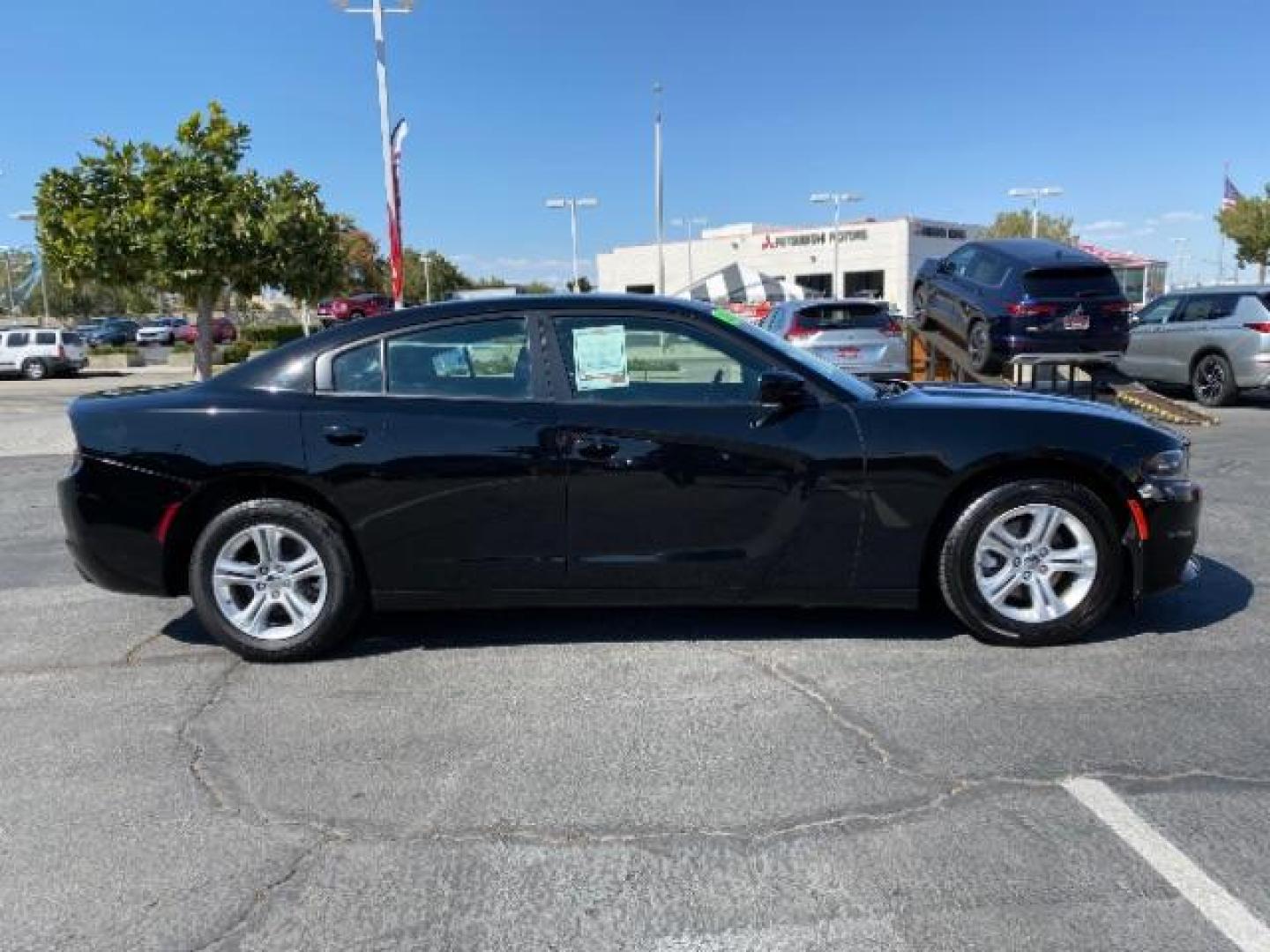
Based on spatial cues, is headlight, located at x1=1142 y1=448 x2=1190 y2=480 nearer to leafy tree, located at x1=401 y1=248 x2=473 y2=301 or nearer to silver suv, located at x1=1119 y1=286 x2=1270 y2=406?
silver suv, located at x1=1119 y1=286 x2=1270 y2=406

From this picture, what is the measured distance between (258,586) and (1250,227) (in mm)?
44486

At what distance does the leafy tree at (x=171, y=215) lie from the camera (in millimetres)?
15789

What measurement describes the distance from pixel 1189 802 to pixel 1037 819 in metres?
0.50

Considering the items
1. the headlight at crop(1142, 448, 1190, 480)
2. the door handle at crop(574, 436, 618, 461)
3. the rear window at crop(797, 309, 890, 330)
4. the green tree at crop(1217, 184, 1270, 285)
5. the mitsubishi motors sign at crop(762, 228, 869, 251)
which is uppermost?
the mitsubishi motors sign at crop(762, 228, 869, 251)

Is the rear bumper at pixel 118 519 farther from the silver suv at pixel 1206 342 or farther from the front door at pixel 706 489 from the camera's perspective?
the silver suv at pixel 1206 342

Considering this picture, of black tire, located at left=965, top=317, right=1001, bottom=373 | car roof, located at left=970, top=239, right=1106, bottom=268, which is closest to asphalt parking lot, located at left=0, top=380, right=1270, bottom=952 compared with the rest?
black tire, located at left=965, top=317, right=1001, bottom=373

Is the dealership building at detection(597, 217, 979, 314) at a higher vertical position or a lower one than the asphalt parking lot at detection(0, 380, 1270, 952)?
higher

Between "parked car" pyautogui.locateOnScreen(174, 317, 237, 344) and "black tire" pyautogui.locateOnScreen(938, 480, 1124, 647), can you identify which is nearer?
"black tire" pyautogui.locateOnScreen(938, 480, 1124, 647)

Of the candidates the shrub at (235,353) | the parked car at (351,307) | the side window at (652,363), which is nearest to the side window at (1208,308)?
the side window at (652,363)

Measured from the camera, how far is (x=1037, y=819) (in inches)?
114

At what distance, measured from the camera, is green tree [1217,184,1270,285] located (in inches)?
1517

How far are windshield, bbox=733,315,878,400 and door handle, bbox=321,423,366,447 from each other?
1.68 meters

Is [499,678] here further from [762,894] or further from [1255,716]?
[1255,716]

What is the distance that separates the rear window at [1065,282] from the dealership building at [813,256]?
49609 millimetres
